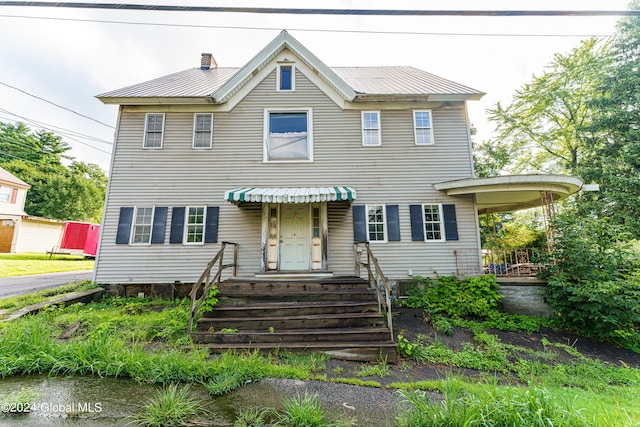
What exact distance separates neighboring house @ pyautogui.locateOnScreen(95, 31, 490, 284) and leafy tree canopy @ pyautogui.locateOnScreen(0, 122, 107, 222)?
3090 centimetres

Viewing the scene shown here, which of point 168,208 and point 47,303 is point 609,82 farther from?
point 47,303

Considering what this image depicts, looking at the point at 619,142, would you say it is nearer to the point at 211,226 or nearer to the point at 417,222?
the point at 417,222

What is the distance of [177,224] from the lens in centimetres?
849

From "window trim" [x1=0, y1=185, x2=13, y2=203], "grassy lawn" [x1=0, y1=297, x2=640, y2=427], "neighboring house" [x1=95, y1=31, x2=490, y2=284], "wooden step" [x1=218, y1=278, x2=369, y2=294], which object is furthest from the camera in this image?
"window trim" [x1=0, y1=185, x2=13, y2=203]

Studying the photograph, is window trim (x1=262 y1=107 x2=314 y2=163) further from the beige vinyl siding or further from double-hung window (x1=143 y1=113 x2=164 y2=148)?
double-hung window (x1=143 y1=113 x2=164 y2=148)

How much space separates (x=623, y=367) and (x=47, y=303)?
13.2m

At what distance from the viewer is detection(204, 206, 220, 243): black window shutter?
332 inches

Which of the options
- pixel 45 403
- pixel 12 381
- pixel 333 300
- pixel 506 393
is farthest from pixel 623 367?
pixel 12 381

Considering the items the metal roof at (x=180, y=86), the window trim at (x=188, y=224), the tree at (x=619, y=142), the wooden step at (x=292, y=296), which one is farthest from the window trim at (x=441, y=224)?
the tree at (x=619, y=142)

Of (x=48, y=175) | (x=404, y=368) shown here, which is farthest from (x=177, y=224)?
(x=48, y=175)

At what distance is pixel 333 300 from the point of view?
609 centimetres

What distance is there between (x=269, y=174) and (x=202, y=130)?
2907mm

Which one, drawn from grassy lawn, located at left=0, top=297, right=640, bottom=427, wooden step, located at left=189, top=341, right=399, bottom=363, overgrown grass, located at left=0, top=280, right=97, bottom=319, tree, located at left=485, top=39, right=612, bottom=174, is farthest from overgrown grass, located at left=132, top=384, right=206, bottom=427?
tree, located at left=485, top=39, right=612, bottom=174

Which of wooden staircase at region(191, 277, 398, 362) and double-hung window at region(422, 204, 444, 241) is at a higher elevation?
double-hung window at region(422, 204, 444, 241)
